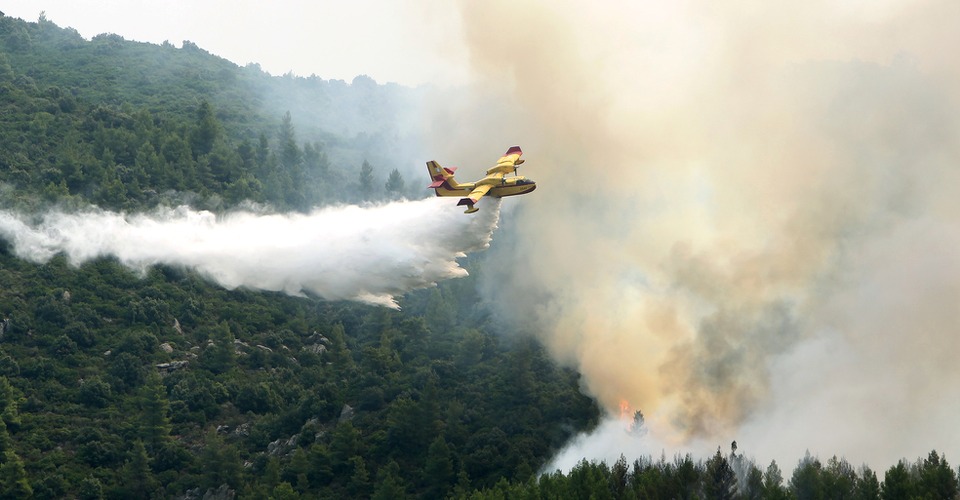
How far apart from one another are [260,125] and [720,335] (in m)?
83.6

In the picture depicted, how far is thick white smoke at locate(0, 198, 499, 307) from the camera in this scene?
8344 cm

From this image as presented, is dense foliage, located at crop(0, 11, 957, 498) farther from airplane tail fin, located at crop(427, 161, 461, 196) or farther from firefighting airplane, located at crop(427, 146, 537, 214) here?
airplane tail fin, located at crop(427, 161, 461, 196)

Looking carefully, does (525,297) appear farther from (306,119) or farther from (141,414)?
(306,119)

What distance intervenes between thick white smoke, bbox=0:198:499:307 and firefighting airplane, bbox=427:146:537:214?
62.8 inches

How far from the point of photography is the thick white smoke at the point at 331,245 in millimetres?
83438

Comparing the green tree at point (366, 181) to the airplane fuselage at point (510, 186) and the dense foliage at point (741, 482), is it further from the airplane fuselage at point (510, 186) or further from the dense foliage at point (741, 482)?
the airplane fuselage at point (510, 186)

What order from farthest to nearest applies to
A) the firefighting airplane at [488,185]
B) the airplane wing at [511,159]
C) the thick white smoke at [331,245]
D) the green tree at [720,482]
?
the thick white smoke at [331,245] → the airplane wing at [511,159] → the green tree at [720,482] → the firefighting airplane at [488,185]

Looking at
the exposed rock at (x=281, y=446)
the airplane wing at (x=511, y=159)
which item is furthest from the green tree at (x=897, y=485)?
the exposed rock at (x=281, y=446)

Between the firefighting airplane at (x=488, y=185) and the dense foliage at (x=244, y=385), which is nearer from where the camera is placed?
the firefighting airplane at (x=488, y=185)

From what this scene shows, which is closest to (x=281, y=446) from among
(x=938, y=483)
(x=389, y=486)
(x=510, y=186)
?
(x=389, y=486)

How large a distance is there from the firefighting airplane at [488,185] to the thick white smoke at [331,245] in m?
1.60

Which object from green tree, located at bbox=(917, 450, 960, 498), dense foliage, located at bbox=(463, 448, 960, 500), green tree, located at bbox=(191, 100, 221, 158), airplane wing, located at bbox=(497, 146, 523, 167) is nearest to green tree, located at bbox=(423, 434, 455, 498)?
dense foliage, located at bbox=(463, 448, 960, 500)

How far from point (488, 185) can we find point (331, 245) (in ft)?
43.3

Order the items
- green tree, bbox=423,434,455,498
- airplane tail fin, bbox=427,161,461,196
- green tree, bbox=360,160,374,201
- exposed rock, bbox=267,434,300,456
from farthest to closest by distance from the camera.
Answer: green tree, bbox=360,160,374,201 → exposed rock, bbox=267,434,300,456 → green tree, bbox=423,434,455,498 → airplane tail fin, bbox=427,161,461,196
